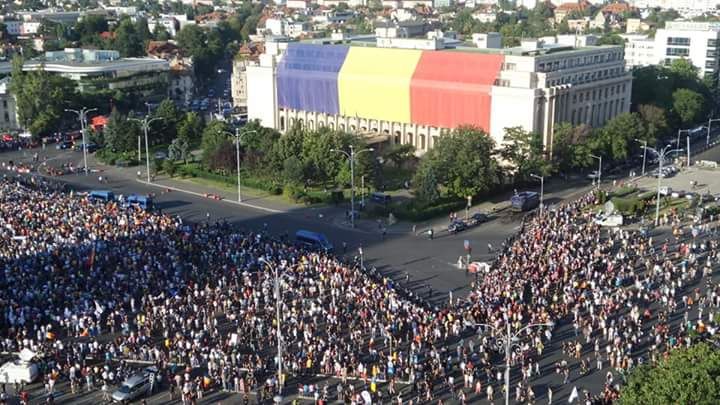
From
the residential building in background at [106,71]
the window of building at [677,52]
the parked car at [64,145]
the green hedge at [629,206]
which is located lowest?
the green hedge at [629,206]

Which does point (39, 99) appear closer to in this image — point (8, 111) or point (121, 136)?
point (8, 111)

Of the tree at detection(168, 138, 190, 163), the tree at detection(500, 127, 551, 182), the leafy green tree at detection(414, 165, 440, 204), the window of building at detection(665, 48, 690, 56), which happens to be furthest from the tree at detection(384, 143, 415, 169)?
the window of building at detection(665, 48, 690, 56)

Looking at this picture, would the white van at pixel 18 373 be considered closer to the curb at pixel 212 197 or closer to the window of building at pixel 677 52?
the curb at pixel 212 197

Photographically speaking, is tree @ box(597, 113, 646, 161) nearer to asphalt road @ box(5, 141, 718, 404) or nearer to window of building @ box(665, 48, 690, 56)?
asphalt road @ box(5, 141, 718, 404)

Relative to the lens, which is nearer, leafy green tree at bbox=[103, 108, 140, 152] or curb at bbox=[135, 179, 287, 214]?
curb at bbox=[135, 179, 287, 214]

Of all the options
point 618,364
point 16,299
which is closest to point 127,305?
point 16,299

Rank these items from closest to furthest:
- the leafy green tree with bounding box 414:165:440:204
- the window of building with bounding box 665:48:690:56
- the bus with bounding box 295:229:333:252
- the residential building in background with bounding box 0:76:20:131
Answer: the bus with bounding box 295:229:333:252, the leafy green tree with bounding box 414:165:440:204, the residential building in background with bounding box 0:76:20:131, the window of building with bounding box 665:48:690:56

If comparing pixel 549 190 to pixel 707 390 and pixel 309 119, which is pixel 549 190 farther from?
pixel 707 390

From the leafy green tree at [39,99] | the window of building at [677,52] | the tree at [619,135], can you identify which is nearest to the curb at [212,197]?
the leafy green tree at [39,99]
